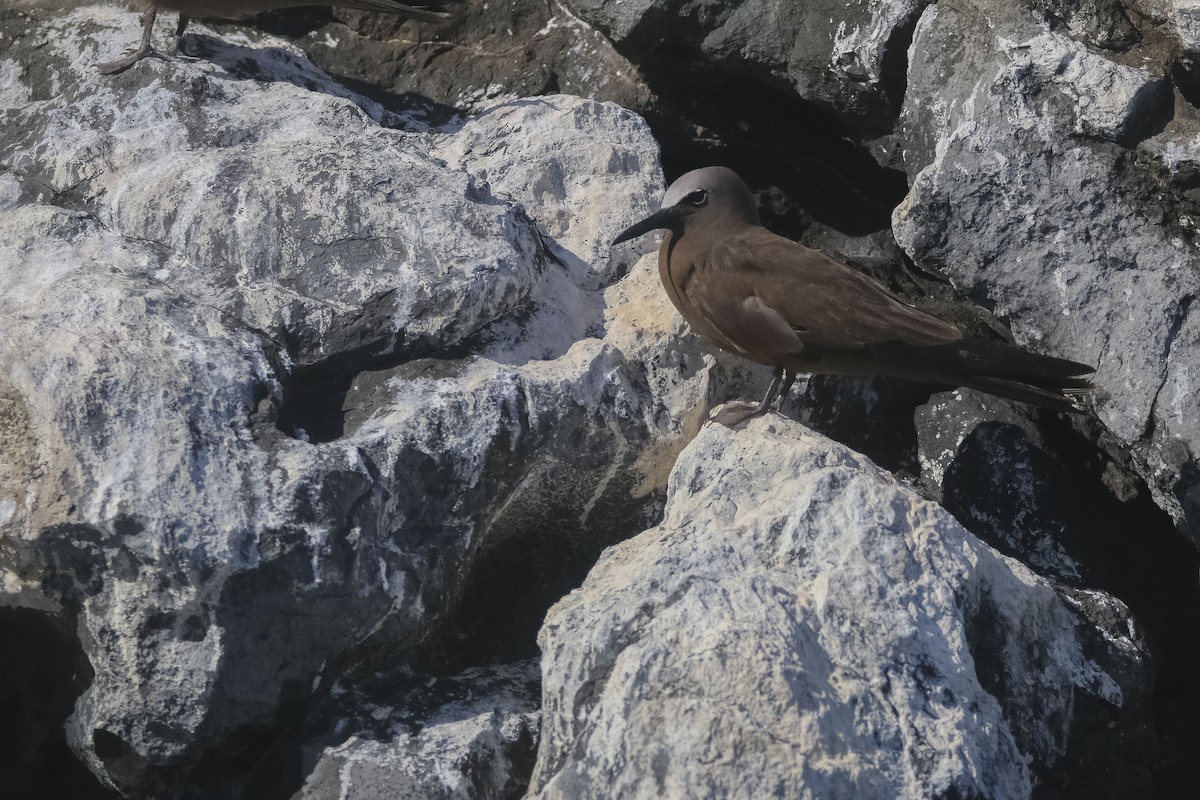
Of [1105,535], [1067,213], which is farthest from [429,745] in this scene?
[1067,213]

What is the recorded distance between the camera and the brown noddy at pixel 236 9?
177 inches

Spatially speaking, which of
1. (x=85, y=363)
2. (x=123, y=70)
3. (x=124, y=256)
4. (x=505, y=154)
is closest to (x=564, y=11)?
(x=505, y=154)

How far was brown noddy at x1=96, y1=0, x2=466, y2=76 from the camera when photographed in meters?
4.49

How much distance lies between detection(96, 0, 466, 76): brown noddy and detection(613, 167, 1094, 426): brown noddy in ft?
5.06

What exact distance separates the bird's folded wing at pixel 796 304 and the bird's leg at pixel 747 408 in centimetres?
15

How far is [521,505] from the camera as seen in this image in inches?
138

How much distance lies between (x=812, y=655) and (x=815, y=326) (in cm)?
117

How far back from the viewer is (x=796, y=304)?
3568 millimetres

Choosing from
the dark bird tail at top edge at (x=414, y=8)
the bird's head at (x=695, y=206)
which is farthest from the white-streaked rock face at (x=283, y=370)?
the dark bird tail at top edge at (x=414, y=8)

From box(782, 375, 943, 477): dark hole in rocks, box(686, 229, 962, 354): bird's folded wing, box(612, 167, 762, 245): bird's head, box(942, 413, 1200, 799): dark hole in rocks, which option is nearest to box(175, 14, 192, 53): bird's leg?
box(612, 167, 762, 245): bird's head

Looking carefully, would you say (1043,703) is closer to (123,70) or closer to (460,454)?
(460,454)

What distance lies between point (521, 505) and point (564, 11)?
251 centimetres

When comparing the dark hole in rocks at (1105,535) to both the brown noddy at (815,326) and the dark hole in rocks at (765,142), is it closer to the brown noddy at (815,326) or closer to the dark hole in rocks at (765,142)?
the brown noddy at (815,326)

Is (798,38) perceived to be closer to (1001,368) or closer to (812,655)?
(1001,368)
